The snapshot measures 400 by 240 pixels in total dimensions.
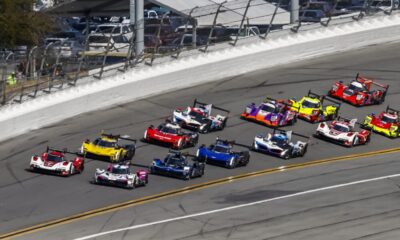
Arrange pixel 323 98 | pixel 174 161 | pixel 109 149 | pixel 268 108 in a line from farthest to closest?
pixel 323 98, pixel 268 108, pixel 109 149, pixel 174 161

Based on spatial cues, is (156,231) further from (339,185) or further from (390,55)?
(390,55)

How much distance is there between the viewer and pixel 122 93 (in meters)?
46.0

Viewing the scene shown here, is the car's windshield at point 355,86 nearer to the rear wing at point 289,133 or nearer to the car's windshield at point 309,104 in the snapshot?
the car's windshield at point 309,104

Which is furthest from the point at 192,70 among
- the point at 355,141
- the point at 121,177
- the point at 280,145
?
the point at 121,177

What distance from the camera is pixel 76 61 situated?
4566 cm

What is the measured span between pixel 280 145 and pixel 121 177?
20.9 ft

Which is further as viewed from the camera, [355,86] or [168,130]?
[355,86]

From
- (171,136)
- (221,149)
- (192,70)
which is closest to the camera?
(221,149)

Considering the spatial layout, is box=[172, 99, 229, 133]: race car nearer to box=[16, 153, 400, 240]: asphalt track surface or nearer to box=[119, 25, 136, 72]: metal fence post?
box=[16, 153, 400, 240]: asphalt track surface

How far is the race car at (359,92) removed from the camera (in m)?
44.4

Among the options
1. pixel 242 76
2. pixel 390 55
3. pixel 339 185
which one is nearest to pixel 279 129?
pixel 339 185

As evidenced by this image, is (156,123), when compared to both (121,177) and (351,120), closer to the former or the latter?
(351,120)

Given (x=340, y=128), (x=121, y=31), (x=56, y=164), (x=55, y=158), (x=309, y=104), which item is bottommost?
(x=56, y=164)

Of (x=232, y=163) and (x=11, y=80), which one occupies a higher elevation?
(x=11, y=80)
